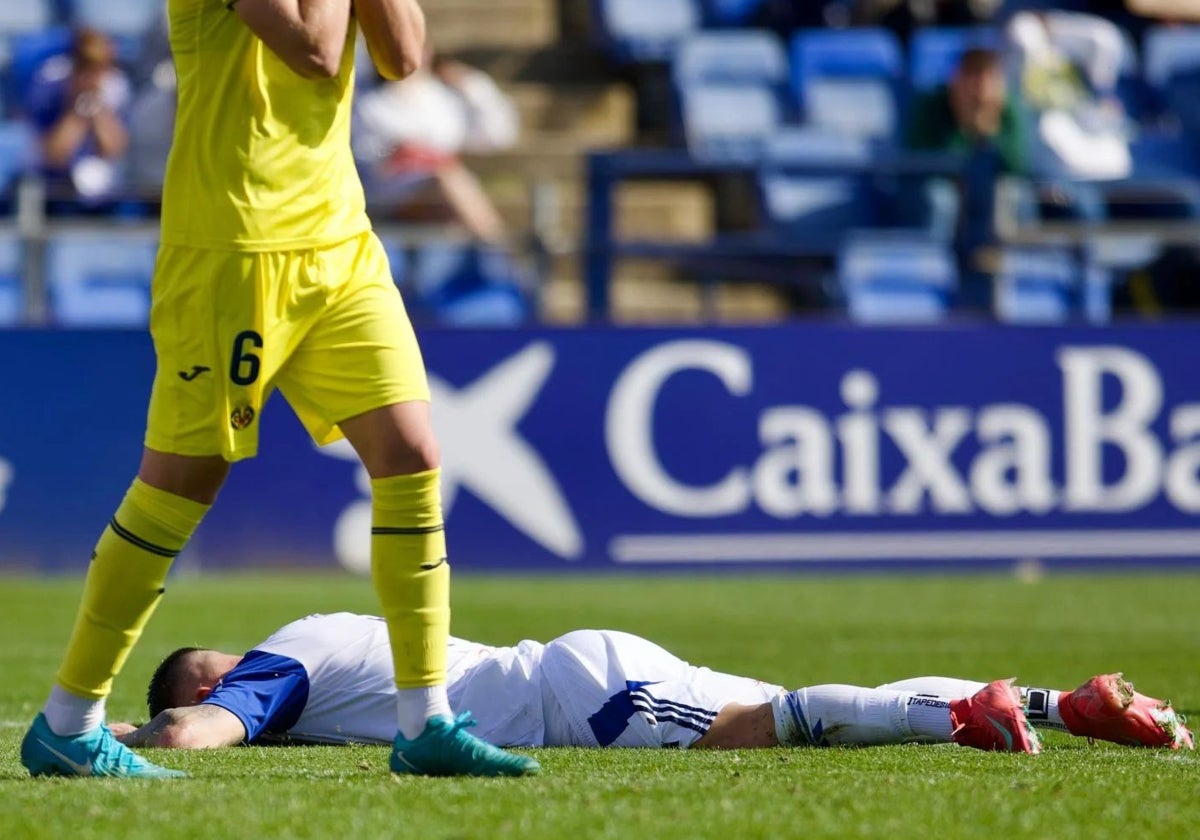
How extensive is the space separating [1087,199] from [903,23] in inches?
172

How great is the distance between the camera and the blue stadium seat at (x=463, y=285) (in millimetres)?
11695

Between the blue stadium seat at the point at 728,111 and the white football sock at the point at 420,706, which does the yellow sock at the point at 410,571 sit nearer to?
the white football sock at the point at 420,706

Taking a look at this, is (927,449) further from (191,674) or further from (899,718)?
(191,674)

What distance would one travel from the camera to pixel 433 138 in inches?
511

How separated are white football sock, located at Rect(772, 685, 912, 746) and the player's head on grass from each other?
1425mm

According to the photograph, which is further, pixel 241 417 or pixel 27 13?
pixel 27 13

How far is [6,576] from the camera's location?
36.3 ft

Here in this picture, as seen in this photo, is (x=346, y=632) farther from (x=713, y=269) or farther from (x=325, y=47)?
(x=713, y=269)

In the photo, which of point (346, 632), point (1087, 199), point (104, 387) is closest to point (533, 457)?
point (104, 387)

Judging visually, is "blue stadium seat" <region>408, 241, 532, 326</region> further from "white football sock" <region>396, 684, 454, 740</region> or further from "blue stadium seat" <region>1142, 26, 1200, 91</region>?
"white football sock" <region>396, 684, 454, 740</region>

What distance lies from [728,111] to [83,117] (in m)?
5.04

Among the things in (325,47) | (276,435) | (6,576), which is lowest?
(6,576)

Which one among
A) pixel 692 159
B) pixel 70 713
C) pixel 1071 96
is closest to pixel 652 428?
pixel 692 159

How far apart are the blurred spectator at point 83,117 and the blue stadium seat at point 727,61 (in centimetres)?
452
